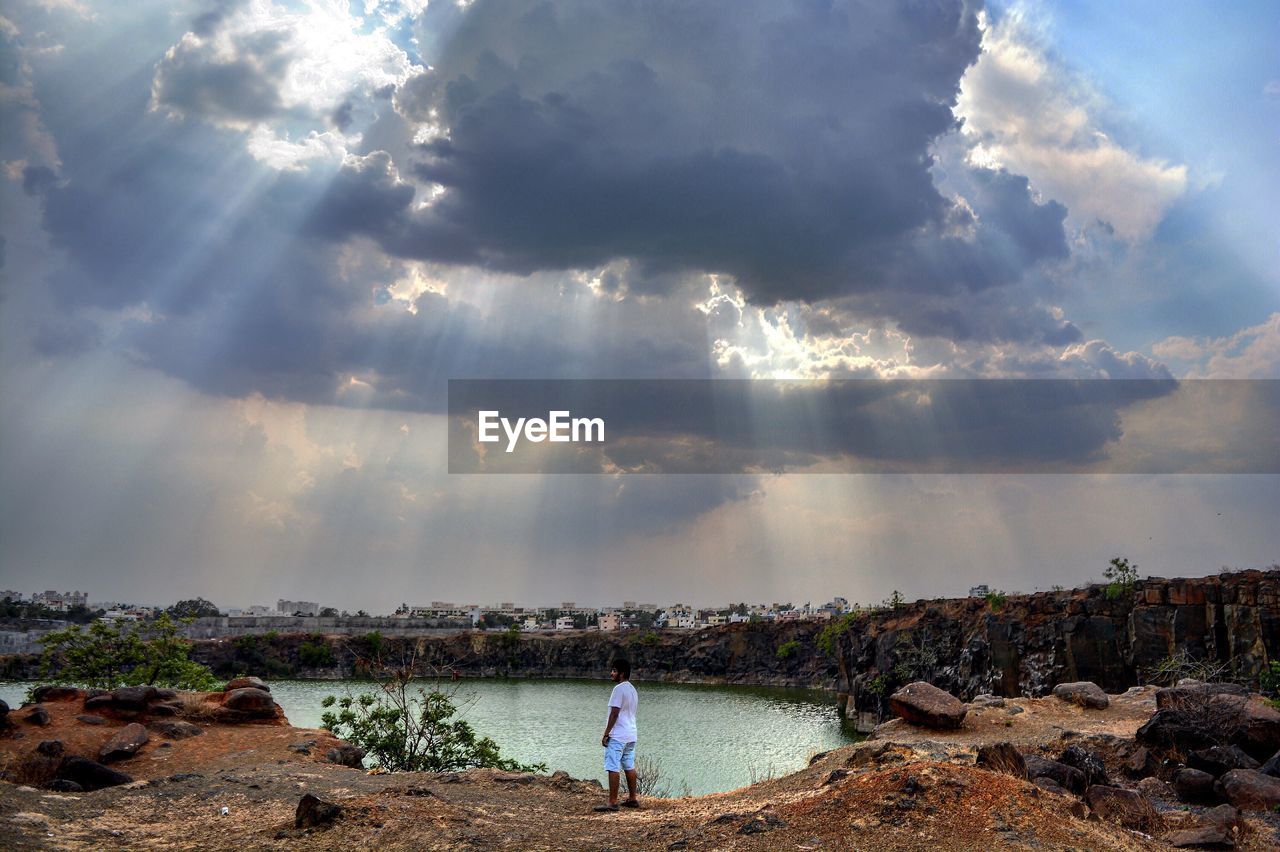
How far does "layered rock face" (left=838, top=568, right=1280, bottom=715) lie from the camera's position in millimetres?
37156

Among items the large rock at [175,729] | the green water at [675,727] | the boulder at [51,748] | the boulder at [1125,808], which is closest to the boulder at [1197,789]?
the boulder at [1125,808]

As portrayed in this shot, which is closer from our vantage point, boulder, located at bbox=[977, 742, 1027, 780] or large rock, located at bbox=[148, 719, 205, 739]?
boulder, located at bbox=[977, 742, 1027, 780]

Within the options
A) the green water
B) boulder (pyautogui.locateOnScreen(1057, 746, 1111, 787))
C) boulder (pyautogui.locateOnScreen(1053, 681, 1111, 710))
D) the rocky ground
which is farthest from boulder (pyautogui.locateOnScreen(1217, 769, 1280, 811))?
the green water

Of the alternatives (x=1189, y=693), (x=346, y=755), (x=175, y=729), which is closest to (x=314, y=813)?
(x=346, y=755)

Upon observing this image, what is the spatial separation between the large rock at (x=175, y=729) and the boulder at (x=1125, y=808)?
17.6m

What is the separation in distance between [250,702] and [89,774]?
19.9ft

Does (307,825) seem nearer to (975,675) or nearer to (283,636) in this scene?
(975,675)

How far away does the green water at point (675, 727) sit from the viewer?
32.2 m

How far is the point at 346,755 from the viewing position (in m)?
18.5

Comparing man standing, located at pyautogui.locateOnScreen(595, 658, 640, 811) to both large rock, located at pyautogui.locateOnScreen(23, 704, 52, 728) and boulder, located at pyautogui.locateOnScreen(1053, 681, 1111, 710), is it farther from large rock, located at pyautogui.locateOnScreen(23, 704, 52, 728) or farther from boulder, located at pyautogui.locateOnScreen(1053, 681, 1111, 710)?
boulder, located at pyautogui.locateOnScreen(1053, 681, 1111, 710)

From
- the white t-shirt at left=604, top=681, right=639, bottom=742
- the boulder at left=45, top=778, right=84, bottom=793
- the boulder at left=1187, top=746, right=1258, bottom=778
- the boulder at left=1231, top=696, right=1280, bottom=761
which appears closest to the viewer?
the white t-shirt at left=604, top=681, right=639, bottom=742

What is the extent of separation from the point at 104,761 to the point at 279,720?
5.04 metres

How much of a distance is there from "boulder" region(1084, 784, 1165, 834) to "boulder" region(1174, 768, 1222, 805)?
9.63 feet

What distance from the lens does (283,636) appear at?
10869cm
